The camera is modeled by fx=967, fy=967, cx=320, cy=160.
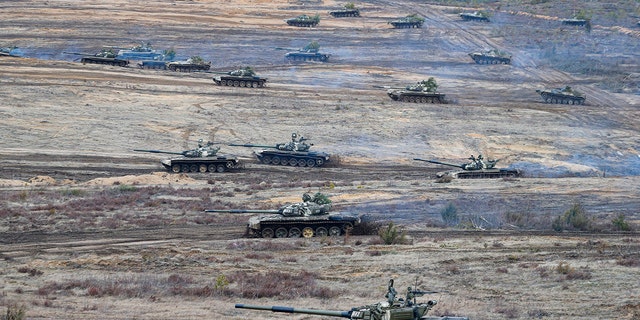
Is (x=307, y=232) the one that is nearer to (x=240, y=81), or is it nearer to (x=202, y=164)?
(x=202, y=164)

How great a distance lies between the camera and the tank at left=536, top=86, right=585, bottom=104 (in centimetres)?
6259

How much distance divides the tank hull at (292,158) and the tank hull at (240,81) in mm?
17059

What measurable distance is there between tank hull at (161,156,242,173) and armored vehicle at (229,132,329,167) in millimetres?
1657

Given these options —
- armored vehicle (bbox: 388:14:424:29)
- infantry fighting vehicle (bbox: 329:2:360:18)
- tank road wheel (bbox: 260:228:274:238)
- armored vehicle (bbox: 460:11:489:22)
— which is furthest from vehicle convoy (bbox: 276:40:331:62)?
tank road wheel (bbox: 260:228:274:238)

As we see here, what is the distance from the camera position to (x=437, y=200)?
118 ft

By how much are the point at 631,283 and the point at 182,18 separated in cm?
7301

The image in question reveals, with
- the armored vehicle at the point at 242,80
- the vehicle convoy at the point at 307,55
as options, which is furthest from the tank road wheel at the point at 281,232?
the vehicle convoy at the point at 307,55

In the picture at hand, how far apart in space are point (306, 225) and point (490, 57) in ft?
161

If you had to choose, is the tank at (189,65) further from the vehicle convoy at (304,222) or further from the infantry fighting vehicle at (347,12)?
the vehicle convoy at (304,222)

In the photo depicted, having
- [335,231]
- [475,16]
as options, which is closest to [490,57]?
[475,16]

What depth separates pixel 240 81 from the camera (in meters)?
62.3

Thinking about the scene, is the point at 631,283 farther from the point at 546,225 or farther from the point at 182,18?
the point at 182,18

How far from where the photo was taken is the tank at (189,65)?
221 ft

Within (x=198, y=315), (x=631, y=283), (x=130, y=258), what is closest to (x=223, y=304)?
(x=198, y=315)
